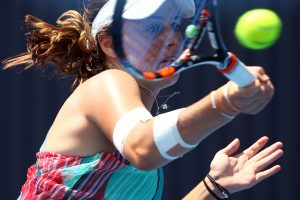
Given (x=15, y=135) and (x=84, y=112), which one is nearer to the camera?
(x=84, y=112)

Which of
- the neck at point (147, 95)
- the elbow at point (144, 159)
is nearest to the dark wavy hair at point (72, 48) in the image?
the neck at point (147, 95)

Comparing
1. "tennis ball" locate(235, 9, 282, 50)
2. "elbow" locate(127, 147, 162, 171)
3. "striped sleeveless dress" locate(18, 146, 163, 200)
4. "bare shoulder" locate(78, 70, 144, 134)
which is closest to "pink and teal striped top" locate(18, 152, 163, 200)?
"striped sleeveless dress" locate(18, 146, 163, 200)

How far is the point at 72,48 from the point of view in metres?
2.93

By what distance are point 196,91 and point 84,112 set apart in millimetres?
2429

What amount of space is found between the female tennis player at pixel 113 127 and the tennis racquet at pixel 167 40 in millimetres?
24

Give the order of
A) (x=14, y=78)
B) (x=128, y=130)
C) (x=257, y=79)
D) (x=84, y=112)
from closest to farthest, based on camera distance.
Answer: (x=257, y=79) → (x=128, y=130) → (x=84, y=112) → (x=14, y=78)

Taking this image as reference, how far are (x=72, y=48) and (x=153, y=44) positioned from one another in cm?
84

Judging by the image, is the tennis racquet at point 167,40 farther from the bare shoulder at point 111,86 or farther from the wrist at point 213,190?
the wrist at point 213,190

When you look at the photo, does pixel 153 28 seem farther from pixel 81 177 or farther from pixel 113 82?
pixel 81 177

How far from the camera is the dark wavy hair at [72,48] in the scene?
286 centimetres

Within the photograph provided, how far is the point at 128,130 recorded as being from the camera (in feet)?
6.83

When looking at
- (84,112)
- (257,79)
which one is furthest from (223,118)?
(84,112)

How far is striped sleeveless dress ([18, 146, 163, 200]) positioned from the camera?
8.30 feet

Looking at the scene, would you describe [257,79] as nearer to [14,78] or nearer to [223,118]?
[223,118]
